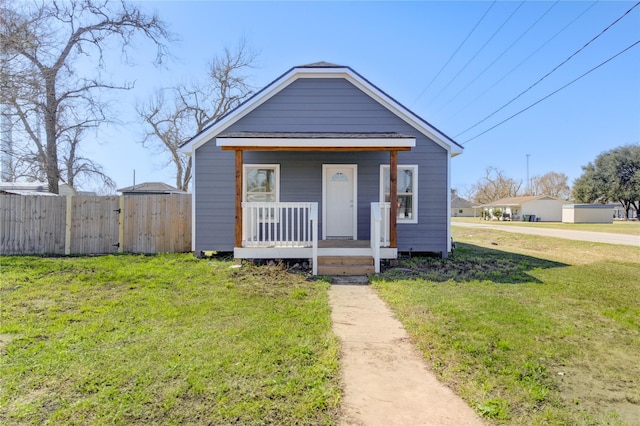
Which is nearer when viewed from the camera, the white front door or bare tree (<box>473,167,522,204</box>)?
the white front door

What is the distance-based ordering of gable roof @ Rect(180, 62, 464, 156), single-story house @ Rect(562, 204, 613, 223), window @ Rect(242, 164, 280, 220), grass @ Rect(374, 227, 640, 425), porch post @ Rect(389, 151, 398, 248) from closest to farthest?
grass @ Rect(374, 227, 640, 425) < porch post @ Rect(389, 151, 398, 248) < gable roof @ Rect(180, 62, 464, 156) < window @ Rect(242, 164, 280, 220) < single-story house @ Rect(562, 204, 613, 223)

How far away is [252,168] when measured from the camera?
A: 8.90 m

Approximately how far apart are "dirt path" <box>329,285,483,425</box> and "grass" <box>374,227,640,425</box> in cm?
16

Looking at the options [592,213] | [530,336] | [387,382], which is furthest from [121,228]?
[592,213]

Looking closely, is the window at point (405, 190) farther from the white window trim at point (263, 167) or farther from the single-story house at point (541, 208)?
the single-story house at point (541, 208)

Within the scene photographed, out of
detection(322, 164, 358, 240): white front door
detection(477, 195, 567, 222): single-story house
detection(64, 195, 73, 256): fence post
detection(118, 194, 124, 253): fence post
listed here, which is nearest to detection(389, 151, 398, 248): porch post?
detection(322, 164, 358, 240): white front door

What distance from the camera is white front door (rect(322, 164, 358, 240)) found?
888 centimetres

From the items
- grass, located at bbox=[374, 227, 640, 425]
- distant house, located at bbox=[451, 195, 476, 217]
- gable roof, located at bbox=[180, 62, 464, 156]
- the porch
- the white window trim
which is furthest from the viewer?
distant house, located at bbox=[451, 195, 476, 217]

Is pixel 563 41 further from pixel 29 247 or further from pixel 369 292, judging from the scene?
pixel 29 247

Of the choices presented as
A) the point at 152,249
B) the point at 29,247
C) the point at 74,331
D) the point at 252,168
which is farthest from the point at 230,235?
the point at 29,247

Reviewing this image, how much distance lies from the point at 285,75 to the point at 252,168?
8.85ft

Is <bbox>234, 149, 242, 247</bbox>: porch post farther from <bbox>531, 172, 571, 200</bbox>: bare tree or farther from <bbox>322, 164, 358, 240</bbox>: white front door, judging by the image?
<bbox>531, 172, 571, 200</bbox>: bare tree

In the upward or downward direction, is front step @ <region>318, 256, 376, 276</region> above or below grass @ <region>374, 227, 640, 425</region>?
above

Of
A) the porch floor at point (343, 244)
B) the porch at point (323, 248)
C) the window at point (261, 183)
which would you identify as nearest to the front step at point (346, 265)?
the porch at point (323, 248)
